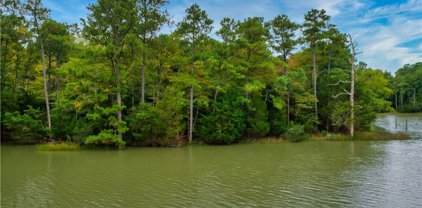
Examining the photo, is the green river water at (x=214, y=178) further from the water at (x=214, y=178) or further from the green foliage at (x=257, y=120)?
the green foliage at (x=257, y=120)

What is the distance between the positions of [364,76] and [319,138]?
7.62 m

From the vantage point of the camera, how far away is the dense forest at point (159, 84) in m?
19.5

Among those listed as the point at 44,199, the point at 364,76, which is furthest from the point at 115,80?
the point at 364,76

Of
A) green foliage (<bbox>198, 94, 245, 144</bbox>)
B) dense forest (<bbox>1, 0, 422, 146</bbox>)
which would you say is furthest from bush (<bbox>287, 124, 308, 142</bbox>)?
green foliage (<bbox>198, 94, 245, 144</bbox>)

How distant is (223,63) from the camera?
71.3 feet

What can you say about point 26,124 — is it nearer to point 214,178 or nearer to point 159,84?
point 159,84

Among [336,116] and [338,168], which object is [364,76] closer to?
[336,116]

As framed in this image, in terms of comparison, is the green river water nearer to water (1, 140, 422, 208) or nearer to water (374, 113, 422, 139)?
water (1, 140, 422, 208)

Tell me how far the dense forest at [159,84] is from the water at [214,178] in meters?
2.90

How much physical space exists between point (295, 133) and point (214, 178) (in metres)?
12.9

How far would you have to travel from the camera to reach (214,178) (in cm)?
1145

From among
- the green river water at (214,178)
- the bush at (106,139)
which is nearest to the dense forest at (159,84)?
the bush at (106,139)

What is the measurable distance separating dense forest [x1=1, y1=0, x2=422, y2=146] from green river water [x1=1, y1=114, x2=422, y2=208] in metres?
2.85

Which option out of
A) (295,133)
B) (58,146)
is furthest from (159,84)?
(295,133)
